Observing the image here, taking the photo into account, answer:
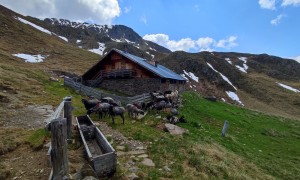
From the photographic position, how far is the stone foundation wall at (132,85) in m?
34.6

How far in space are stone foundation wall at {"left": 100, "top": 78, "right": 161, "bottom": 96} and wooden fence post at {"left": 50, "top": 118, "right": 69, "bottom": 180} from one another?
27308mm

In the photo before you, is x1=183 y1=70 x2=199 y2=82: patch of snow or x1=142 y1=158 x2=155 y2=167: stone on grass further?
x1=183 y1=70 x2=199 y2=82: patch of snow

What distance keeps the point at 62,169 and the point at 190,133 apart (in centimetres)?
1180

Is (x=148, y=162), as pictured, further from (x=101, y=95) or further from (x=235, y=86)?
(x=235, y=86)

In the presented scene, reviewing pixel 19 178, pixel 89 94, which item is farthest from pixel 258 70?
pixel 19 178

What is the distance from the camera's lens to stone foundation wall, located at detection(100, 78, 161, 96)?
3462 cm

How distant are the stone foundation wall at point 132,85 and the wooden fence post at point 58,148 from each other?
2731 cm

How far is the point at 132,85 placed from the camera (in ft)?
121

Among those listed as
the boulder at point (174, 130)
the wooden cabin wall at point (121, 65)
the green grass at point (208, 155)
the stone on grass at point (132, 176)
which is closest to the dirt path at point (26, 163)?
the stone on grass at point (132, 176)

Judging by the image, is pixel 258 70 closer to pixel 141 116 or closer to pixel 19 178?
pixel 141 116

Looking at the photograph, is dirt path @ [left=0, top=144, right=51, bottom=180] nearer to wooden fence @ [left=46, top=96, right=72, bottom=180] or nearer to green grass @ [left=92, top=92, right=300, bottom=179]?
wooden fence @ [left=46, top=96, right=72, bottom=180]

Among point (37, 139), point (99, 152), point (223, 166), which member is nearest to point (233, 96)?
point (223, 166)

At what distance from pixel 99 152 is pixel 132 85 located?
25761 millimetres

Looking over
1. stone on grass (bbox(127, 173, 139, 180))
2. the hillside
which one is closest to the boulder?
stone on grass (bbox(127, 173, 139, 180))
